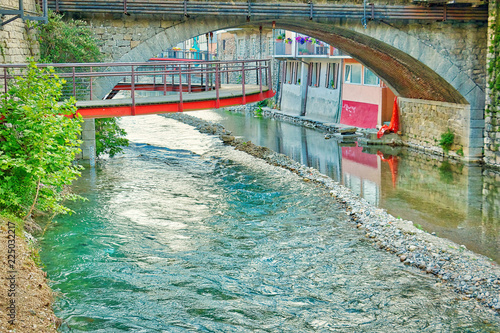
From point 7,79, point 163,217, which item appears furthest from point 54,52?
point 163,217

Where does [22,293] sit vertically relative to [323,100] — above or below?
below

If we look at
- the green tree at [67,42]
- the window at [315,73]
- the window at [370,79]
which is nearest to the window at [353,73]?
the window at [370,79]

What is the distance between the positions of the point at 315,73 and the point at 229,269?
86.0 feet

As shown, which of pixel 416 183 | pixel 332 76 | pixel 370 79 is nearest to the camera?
pixel 416 183

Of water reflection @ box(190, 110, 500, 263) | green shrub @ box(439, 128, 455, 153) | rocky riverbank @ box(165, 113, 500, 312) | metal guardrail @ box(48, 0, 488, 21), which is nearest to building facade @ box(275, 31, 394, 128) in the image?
water reflection @ box(190, 110, 500, 263)

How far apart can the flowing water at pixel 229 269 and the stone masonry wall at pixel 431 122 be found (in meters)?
6.71

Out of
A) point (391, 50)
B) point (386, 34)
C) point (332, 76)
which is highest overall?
point (386, 34)

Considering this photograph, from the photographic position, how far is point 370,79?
28969 mm

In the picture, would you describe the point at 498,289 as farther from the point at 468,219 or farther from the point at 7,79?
the point at 7,79

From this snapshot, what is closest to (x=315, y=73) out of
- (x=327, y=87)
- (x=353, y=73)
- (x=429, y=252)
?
(x=327, y=87)

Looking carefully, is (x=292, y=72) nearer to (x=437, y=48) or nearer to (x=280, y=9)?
(x=437, y=48)

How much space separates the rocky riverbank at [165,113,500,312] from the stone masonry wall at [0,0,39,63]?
8.07m

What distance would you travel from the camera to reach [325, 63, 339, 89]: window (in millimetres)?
32250

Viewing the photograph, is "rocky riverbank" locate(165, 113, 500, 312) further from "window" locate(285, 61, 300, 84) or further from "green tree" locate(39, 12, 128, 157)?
"window" locate(285, 61, 300, 84)
